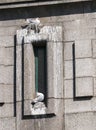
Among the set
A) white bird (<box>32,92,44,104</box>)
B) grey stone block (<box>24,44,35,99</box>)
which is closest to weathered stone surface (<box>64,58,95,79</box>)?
white bird (<box>32,92,44,104</box>)

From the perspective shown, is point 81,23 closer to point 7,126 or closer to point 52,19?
point 52,19

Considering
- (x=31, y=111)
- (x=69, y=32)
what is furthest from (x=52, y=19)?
(x=31, y=111)

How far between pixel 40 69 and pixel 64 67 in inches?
25.0

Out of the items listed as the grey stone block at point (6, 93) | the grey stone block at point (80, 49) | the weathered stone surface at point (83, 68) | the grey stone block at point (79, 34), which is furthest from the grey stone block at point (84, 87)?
the grey stone block at point (6, 93)

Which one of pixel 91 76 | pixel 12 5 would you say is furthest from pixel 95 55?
pixel 12 5

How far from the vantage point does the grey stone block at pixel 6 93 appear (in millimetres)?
25844

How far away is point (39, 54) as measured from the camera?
26.0 metres

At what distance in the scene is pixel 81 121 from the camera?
2514 centimetres

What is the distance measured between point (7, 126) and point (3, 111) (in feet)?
1.35

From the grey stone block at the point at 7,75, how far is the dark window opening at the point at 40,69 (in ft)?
2.05

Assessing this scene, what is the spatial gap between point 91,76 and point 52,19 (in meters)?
1.86

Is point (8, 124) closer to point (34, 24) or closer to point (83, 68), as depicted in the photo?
point (83, 68)

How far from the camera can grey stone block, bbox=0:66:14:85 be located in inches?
1022

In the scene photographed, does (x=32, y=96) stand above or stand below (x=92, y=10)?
below
